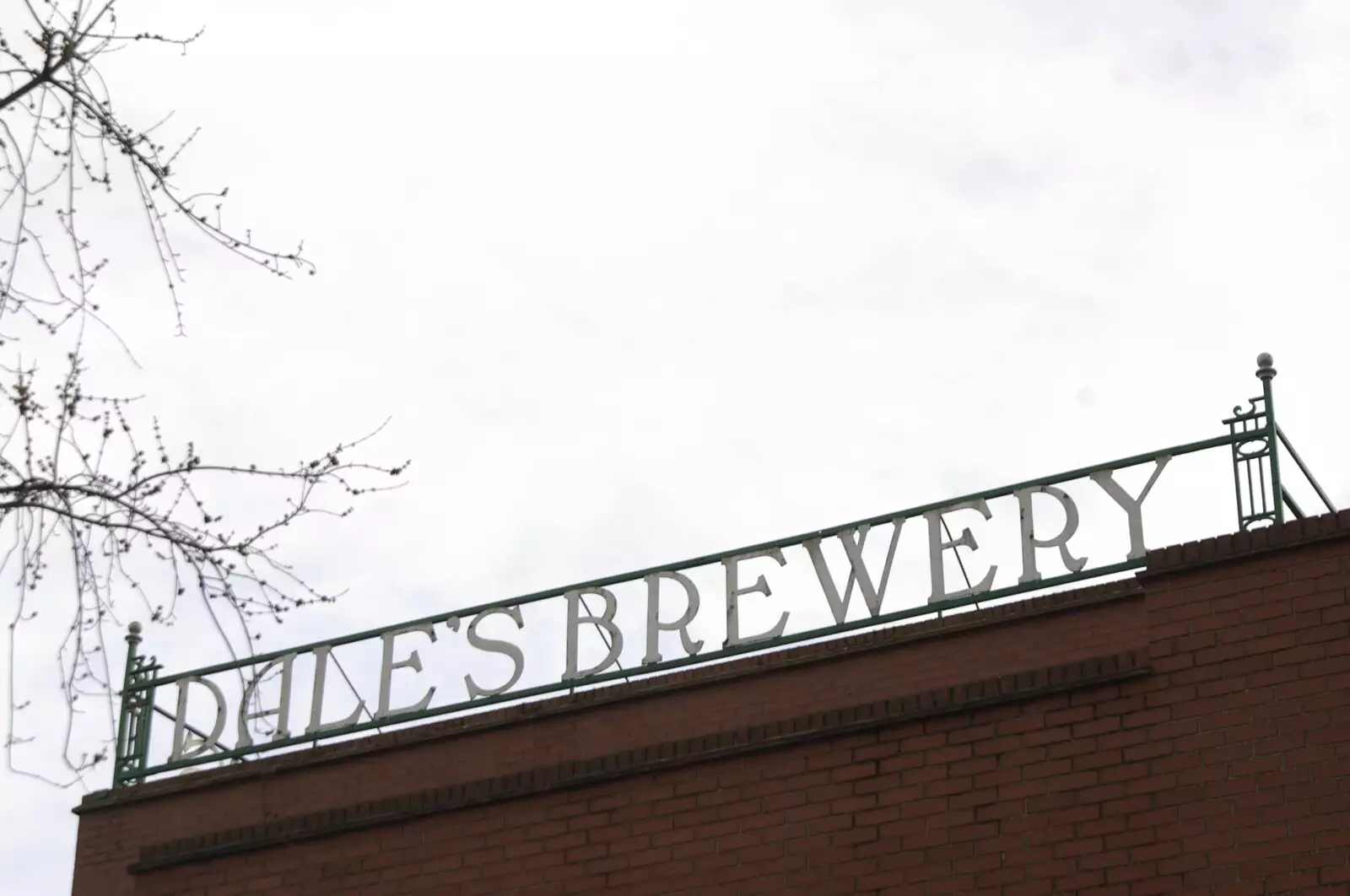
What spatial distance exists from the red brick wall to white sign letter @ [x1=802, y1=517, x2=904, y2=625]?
29 centimetres

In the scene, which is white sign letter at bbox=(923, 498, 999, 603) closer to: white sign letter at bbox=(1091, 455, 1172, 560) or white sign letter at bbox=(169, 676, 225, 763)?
white sign letter at bbox=(1091, 455, 1172, 560)

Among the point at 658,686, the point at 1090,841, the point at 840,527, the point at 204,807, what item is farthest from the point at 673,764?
the point at 204,807

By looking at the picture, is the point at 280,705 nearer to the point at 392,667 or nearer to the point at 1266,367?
the point at 392,667

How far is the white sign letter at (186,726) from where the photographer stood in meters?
14.8

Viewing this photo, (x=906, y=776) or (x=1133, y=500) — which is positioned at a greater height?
(x=1133, y=500)

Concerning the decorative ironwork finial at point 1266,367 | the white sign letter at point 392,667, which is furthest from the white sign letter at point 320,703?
the decorative ironwork finial at point 1266,367

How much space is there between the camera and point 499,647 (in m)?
14.3

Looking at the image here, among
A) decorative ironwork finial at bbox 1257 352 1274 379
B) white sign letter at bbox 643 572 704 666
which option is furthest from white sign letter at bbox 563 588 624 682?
decorative ironwork finial at bbox 1257 352 1274 379

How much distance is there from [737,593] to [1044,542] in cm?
201

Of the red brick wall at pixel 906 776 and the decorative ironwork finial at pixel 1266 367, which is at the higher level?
the decorative ironwork finial at pixel 1266 367

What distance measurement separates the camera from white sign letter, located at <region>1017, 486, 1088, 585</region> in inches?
500

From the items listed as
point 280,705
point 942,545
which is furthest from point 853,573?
point 280,705

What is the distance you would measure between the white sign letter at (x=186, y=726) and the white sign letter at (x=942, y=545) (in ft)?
16.6

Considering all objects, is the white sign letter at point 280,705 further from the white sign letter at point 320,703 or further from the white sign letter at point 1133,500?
the white sign letter at point 1133,500
